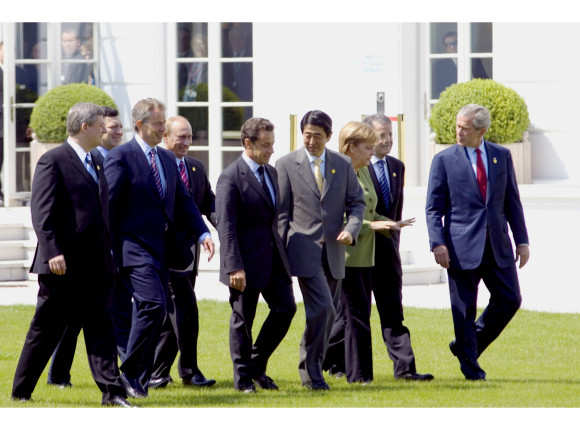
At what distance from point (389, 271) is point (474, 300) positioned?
643mm

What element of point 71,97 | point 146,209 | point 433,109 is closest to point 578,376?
point 146,209

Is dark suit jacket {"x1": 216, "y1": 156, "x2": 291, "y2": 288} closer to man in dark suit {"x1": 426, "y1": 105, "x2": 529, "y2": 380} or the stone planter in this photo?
man in dark suit {"x1": 426, "y1": 105, "x2": 529, "y2": 380}

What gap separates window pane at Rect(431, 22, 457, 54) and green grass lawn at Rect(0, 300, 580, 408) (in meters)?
5.48

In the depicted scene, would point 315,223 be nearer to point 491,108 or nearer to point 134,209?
point 134,209

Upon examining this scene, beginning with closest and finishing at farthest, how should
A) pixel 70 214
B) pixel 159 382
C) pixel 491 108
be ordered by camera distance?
pixel 70 214 < pixel 159 382 < pixel 491 108

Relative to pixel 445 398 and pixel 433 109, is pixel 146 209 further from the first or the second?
pixel 433 109

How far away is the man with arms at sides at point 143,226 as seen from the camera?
7324mm

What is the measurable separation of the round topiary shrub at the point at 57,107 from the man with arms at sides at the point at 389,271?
825 cm

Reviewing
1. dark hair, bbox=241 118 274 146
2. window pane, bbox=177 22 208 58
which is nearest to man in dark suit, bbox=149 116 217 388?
dark hair, bbox=241 118 274 146

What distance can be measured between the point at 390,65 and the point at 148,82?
11.6 feet

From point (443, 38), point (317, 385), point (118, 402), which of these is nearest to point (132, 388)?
point (118, 402)

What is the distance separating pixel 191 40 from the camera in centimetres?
1683

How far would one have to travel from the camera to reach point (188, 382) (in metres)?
8.17

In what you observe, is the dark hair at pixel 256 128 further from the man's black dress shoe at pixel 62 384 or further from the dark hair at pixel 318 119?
the man's black dress shoe at pixel 62 384
